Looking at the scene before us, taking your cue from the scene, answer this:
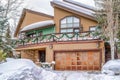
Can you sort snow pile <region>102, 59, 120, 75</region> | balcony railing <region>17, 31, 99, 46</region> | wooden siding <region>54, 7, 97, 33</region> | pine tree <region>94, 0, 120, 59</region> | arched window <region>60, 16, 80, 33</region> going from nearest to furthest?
snow pile <region>102, 59, 120, 75</region>
pine tree <region>94, 0, 120, 59</region>
balcony railing <region>17, 31, 99, 46</region>
wooden siding <region>54, 7, 97, 33</region>
arched window <region>60, 16, 80, 33</region>

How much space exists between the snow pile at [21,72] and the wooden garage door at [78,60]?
13.0m

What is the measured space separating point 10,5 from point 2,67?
18824mm

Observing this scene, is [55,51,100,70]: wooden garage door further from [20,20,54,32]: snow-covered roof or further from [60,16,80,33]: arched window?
[20,20,54,32]: snow-covered roof

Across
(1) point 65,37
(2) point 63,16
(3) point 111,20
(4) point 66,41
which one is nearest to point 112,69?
(3) point 111,20

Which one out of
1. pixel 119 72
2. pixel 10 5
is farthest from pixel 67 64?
pixel 10 5

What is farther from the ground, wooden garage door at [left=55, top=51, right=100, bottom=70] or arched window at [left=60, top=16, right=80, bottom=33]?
arched window at [left=60, top=16, right=80, bottom=33]

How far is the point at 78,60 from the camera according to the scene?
67.1ft

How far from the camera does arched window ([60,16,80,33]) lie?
2303 centimetres

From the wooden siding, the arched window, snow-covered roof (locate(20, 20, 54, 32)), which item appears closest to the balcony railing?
the arched window

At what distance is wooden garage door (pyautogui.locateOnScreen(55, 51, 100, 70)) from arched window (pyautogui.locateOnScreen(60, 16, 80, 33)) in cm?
320

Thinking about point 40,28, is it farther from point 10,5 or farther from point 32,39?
point 10,5

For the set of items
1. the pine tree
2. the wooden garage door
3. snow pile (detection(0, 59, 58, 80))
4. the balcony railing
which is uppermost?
the pine tree

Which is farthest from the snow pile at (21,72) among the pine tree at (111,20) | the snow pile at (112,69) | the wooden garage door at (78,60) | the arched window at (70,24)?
the arched window at (70,24)

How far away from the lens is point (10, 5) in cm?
2502
